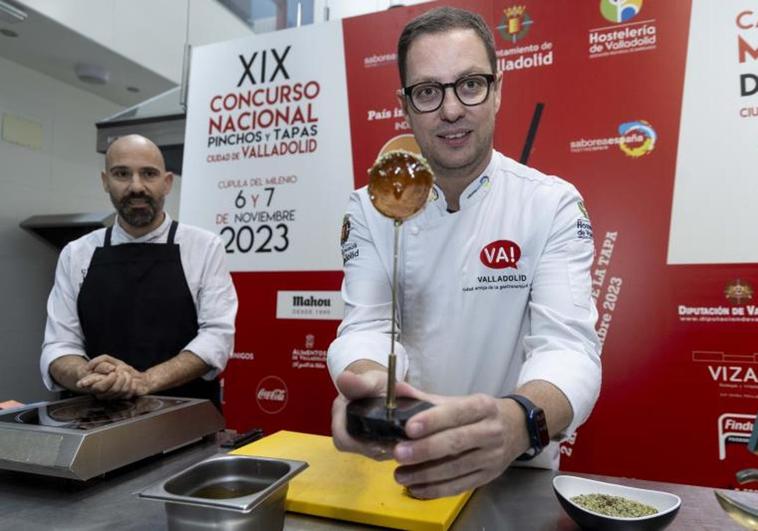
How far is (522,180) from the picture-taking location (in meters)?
1.27

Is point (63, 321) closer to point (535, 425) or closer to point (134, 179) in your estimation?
point (134, 179)

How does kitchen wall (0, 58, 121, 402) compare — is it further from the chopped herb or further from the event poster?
the chopped herb

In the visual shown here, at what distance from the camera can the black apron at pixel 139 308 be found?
1.75 meters

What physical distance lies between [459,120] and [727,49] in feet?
4.58

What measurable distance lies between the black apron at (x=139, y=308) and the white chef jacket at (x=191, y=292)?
0.12ft

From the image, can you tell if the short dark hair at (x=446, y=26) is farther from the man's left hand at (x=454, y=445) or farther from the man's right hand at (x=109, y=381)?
the man's right hand at (x=109, y=381)

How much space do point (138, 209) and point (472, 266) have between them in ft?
4.06

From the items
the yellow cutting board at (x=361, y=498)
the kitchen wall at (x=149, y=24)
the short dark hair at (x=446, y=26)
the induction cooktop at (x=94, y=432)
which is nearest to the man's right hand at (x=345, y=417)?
the yellow cutting board at (x=361, y=498)

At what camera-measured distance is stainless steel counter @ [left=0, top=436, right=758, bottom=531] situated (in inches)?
31.6

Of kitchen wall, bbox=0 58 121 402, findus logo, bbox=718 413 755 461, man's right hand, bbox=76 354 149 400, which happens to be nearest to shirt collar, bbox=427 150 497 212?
man's right hand, bbox=76 354 149 400

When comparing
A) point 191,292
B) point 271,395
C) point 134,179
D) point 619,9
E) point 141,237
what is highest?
point 619,9

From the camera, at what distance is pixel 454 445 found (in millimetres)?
590

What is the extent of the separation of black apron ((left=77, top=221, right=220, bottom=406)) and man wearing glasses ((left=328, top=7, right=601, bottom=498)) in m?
0.82

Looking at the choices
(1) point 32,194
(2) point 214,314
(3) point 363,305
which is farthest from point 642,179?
(1) point 32,194
